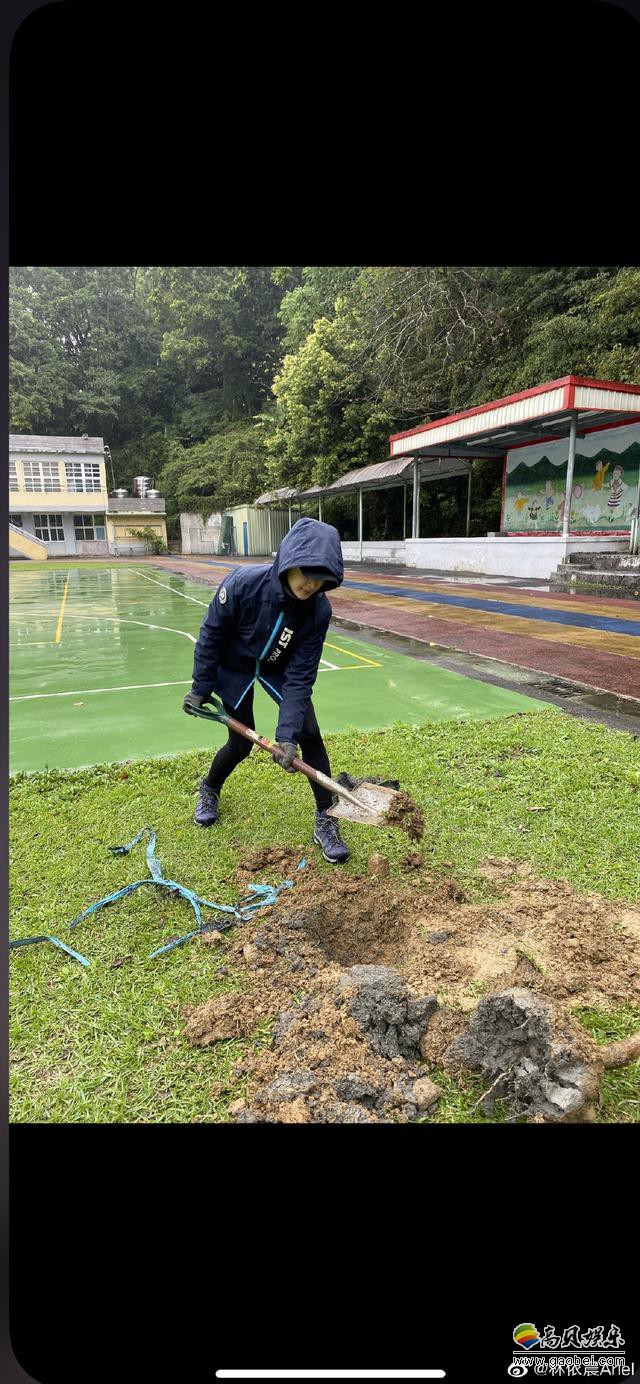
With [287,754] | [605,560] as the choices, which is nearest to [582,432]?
[605,560]

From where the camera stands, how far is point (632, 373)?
14.2 metres

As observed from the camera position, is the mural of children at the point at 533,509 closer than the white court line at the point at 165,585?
No

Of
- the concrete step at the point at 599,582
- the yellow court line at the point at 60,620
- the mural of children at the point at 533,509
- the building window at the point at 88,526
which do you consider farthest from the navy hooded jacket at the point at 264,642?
the building window at the point at 88,526

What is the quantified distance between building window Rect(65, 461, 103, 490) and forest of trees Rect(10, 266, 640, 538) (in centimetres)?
123

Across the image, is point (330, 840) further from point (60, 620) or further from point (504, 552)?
point (504, 552)

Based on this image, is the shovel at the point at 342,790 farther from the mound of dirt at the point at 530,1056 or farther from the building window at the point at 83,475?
the building window at the point at 83,475

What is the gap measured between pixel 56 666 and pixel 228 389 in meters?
28.7

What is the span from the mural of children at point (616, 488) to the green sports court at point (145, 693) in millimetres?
8446

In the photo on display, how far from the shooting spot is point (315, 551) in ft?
7.45

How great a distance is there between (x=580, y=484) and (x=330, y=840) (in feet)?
47.1

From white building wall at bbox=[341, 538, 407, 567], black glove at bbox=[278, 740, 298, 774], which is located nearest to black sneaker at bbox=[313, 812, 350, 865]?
black glove at bbox=[278, 740, 298, 774]

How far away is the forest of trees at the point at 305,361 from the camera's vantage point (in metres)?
15.8

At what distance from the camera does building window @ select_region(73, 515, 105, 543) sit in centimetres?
2530
